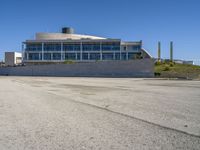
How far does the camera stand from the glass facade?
124750 mm

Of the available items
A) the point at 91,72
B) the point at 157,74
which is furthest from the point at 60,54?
the point at 157,74

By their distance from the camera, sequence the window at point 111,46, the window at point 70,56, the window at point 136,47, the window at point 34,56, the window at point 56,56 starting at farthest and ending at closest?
the window at point 34,56 → the window at point 56,56 → the window at point 136,47 → the window at point 70,56 → the window at point 111,46

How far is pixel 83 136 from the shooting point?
8.86 metres

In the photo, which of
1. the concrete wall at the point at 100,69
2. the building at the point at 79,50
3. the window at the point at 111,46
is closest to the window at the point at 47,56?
the building at the point at 79,50

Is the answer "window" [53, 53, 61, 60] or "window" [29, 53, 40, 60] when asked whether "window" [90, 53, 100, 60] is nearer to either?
"window" [53, 53, 61, 60]

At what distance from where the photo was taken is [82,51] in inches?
4941

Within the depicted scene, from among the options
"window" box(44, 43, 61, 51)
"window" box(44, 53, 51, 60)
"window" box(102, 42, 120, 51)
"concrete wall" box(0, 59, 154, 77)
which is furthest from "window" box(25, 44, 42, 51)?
"concrete wall" box(0, 59, 154, 77)

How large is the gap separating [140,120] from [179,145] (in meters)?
3.83

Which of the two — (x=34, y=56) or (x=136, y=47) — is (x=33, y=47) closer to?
(x=34, y=56)

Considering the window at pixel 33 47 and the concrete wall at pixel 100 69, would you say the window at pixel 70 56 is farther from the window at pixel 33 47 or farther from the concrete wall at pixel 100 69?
the concrete wall at pixel 100 69

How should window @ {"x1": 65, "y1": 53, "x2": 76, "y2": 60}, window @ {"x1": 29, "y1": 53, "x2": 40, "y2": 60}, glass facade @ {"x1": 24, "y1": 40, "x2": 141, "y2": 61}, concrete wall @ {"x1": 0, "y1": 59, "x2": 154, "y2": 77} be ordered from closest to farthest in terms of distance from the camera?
concrete wall @ {"x1": 0, "y1": 59, "x2": 154, "y2": 77}, glass facade @ {"x1": 24, "y1": 40, "x2": 141, "y2": 61}, window @ {"x1": 65, "y1": 53, "x2": 76, "y2": 60}, window @ {"x1": 29, "y1": 53, "x2": 40, "y2": 60}

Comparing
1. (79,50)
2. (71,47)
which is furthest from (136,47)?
(71,47)

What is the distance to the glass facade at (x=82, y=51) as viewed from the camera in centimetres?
12475

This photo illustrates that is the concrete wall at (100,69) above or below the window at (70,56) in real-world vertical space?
below
